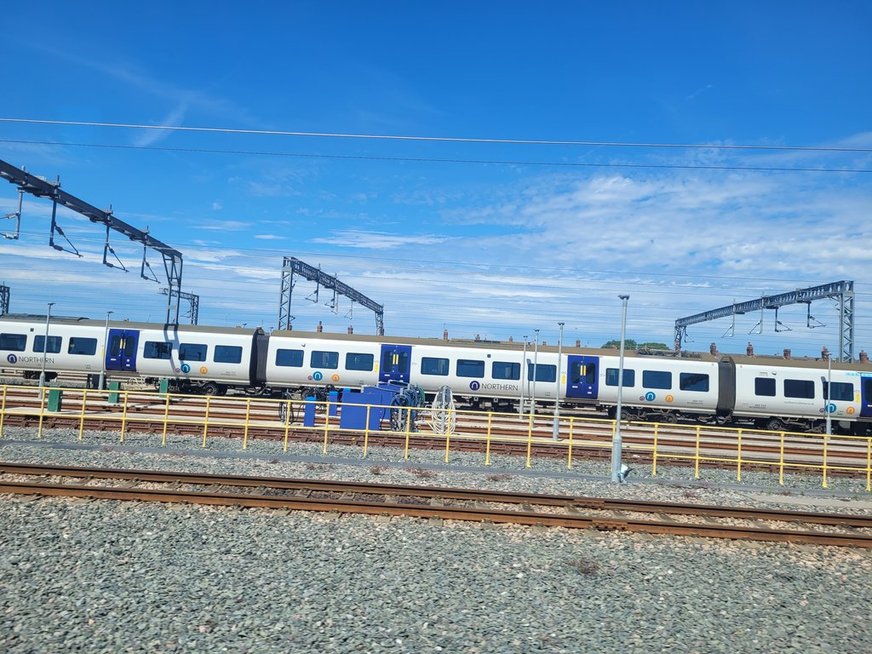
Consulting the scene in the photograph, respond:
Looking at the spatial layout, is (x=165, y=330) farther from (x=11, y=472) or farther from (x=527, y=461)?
(x=527, y=461)

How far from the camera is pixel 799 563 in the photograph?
878 centimetres

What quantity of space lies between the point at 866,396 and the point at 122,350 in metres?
35.6

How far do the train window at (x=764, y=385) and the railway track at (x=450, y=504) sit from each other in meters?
17.2

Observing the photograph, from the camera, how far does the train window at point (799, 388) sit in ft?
88.8

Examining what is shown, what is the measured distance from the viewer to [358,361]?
28.1 meters

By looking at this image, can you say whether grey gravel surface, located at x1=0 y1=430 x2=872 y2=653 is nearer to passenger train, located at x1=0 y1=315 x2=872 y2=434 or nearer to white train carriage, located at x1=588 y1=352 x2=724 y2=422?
passenger train, located at x1=0 y1=315 x2=872 y2=434

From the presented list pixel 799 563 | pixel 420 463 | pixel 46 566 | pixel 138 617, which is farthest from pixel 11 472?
pixel 799 563

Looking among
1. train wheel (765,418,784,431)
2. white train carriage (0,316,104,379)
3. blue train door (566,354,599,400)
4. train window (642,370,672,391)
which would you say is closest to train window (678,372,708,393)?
train window (642,370,672,391)

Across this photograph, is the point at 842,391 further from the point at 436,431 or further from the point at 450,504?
the point at 450,504

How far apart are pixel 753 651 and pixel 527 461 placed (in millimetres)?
9856

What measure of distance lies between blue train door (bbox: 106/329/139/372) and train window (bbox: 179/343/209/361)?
7.55 feet

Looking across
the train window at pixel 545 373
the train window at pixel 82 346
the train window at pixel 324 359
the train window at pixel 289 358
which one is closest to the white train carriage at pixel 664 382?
the train window at pixel 545 373

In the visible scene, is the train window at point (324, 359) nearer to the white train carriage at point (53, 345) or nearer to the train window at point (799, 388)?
the white train carriage at point (53, 345)

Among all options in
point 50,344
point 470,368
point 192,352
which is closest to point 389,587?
point 470,368
